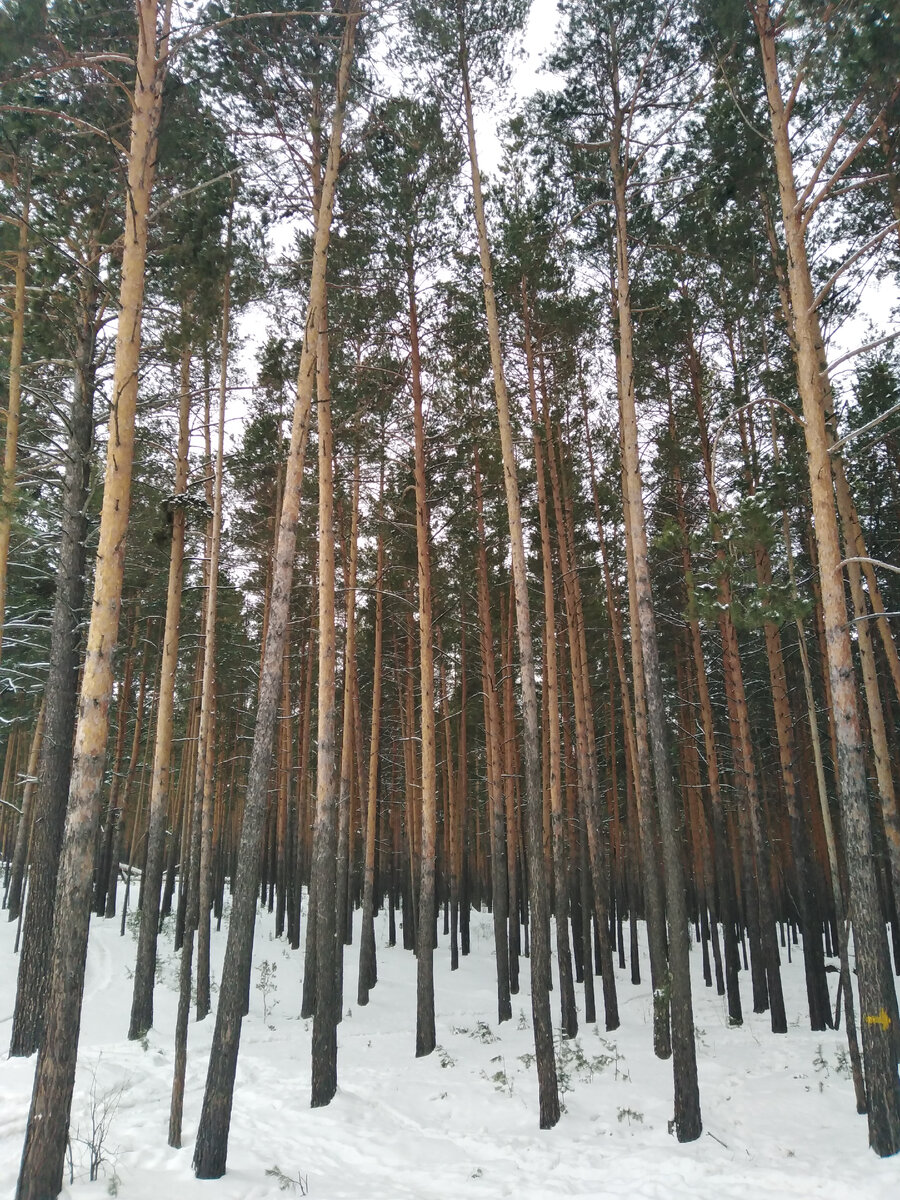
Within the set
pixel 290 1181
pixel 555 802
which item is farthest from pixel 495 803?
pixel 290 1181

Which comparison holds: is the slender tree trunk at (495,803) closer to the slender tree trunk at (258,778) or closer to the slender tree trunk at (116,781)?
the slender tree trunk at (258,778)

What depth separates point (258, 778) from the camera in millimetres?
6957

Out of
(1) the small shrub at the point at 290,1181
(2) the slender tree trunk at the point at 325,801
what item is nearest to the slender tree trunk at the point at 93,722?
(1) the small shrub at the point at 290,1181

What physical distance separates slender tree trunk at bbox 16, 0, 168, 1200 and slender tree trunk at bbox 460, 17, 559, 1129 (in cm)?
440

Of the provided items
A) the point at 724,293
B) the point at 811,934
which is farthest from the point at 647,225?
the point at 811,934

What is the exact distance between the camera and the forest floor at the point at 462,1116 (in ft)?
20.5

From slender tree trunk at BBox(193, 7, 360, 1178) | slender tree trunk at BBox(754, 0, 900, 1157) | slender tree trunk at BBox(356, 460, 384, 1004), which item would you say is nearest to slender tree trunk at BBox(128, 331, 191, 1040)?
slender tree trunk at BBox(193, 7, 360, 1178)

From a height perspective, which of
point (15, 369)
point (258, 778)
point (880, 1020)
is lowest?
point (880, 1020)

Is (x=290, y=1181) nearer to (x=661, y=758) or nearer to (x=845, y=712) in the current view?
(x=661, y=758)

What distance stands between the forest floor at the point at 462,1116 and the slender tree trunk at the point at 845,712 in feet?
2.55

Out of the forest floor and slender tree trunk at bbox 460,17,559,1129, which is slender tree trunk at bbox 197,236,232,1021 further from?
slender tree trunk at bbox 460,17,559,1129

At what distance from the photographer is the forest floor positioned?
6.25m

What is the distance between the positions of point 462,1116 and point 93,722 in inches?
262

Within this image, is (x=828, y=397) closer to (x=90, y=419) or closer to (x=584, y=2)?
(x=584, y=2)
